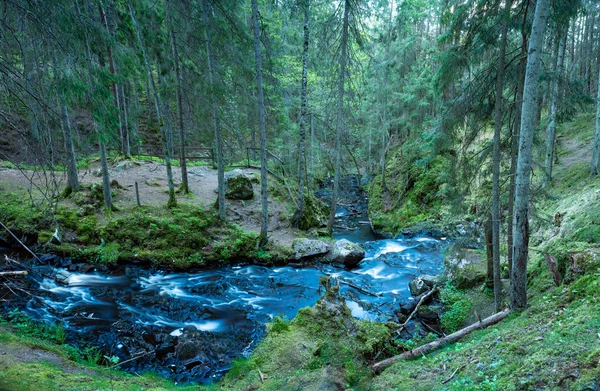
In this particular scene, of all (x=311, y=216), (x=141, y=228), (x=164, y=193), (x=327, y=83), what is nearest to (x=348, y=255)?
(x=311, y=216)

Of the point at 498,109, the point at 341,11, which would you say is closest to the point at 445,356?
the point at 498,109

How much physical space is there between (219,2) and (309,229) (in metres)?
10.3

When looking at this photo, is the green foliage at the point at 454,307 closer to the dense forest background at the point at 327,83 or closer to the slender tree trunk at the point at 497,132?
the slender tree trunk at the point at 497,132

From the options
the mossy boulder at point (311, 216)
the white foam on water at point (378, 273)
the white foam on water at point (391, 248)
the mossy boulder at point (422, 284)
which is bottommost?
the white foam on water at point (391, 248)

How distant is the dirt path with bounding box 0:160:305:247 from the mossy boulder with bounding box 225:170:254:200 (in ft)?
1.02

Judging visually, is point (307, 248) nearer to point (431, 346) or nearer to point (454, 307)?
point (454, 307)

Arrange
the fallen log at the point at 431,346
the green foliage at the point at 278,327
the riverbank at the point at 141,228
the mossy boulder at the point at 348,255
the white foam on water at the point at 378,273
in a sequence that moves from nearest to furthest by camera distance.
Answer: the fallen log at the point at 431,346, the green foliage at the point at 278,327, the riverbank at the point at 141,228, the white foam on water at the point at 378,273, the mossy boulder at the point at 348,255

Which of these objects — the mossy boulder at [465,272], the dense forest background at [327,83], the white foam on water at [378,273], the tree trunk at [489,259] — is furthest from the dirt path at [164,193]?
the tree trunk at [489,259]

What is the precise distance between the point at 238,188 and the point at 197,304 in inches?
308

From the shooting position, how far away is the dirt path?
46.5ft

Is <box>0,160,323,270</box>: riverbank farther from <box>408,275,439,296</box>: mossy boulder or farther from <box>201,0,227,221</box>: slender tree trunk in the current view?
<box>408,275,439,296</box>: mossy boulder

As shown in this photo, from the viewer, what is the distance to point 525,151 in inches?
219

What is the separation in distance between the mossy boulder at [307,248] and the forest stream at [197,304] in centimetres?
54

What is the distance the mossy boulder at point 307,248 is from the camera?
1304 cm
